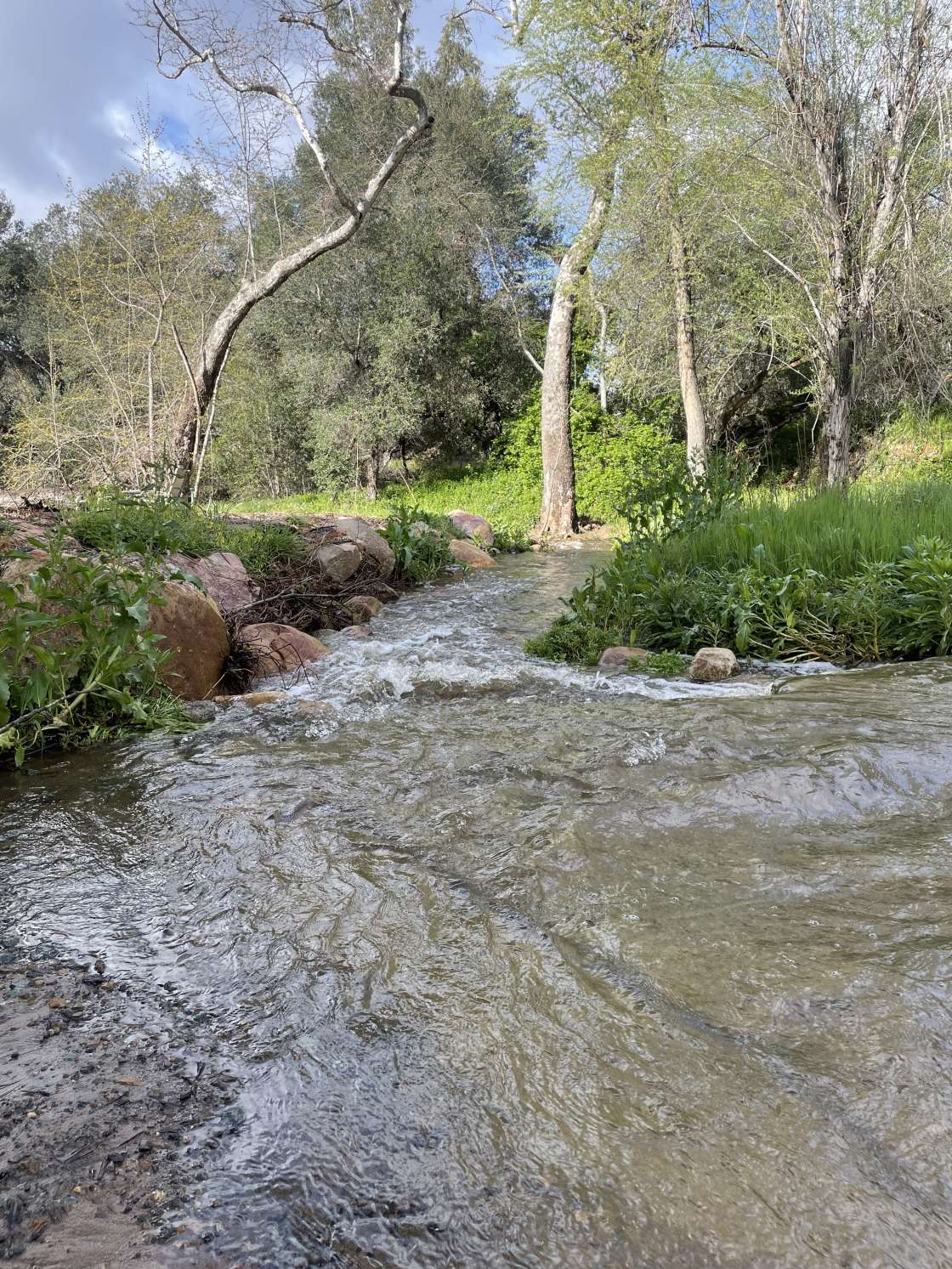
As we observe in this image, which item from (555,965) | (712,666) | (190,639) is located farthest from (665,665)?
(555,965)

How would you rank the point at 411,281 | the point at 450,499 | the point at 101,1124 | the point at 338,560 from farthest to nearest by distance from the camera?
the point at 450,499
the point at 411,281
the point at 338,560
the point at 101,1124

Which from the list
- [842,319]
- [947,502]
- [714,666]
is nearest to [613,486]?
[842,319]

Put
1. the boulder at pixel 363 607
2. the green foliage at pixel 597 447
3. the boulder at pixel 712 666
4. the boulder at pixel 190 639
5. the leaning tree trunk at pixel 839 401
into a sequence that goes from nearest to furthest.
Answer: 1. the boulder at pixel 712 666
2. the boulder at pixel 190 639
3. the boulder at pixel 363 607
4. the leaning tree trunk at pixel 839 401
5. the green foliage at pixel 597 447

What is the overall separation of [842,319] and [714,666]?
4.87 metres

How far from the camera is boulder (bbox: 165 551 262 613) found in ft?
20.8

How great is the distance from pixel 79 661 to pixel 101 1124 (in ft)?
9.94

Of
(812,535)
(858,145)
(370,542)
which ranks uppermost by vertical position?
(858,145)

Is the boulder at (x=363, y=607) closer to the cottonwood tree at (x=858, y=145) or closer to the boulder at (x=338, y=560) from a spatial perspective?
the boulder at (x=338, y=560)

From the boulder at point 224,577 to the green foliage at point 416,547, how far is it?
3177mm

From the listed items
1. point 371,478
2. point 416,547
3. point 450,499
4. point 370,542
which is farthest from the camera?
point 450,499

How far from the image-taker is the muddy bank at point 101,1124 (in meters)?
1.20

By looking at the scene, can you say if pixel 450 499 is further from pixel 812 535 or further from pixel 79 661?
pixel 79 661

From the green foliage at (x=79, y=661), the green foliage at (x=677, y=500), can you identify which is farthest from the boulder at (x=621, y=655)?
the green foliage at (x=79, y=661)

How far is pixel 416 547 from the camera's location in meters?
10.6
